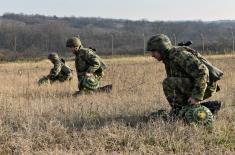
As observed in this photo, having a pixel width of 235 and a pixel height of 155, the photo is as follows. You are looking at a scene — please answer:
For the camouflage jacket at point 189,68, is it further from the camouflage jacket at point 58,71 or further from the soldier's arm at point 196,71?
the camouflage jacket at point 58,71

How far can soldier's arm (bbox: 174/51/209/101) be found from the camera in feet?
25.0

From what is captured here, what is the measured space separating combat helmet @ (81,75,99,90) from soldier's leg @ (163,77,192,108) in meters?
4.35

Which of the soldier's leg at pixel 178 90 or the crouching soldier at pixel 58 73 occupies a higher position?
the soldier's leg at pixel 178 90

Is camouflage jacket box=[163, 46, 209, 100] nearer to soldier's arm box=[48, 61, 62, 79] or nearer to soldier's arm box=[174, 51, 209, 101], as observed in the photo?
soldier's arm box=[174, 51, 209, 101]

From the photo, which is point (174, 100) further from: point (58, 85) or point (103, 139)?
point (58, 85)

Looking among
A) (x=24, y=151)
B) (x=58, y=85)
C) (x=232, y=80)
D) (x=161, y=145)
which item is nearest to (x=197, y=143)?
(x=161, y=145)

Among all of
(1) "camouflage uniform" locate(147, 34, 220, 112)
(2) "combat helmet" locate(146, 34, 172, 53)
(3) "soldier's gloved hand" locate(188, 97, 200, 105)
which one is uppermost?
(2) "combat helmet" locate(146, 34, 172, 53)

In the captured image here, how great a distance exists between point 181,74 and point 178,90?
0.76ft

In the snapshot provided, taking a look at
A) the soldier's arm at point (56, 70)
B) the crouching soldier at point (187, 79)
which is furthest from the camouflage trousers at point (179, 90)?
the soldier's arm at point (56, 70)

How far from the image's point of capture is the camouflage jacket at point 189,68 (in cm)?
761

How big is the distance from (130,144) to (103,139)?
1.33 ft

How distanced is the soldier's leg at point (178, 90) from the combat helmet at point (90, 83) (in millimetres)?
4351

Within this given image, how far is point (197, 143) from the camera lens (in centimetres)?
682

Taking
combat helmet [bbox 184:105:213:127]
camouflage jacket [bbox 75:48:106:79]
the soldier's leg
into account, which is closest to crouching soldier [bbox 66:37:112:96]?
camouflage jacket [bbox 75:48:106:79]
